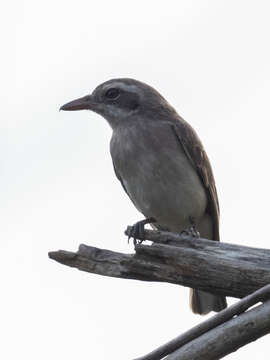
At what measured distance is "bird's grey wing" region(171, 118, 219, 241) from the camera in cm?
1062

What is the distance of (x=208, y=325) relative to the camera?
4734 millimetres

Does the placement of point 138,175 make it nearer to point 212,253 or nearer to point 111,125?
point 111,125

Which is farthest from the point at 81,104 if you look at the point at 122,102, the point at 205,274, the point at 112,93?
the point at 205,274

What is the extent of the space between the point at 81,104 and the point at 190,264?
5.84 metres

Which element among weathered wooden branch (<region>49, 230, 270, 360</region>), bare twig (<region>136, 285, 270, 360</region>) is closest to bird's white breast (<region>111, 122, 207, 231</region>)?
weathered wooden branch (<region>49, 230, 270, 360</region>)

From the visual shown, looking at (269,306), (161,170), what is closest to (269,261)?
(269,306)

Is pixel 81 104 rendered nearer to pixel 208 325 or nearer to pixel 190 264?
pixel 190 264

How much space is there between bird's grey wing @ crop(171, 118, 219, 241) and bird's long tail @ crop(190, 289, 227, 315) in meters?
1.33

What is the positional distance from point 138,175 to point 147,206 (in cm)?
42

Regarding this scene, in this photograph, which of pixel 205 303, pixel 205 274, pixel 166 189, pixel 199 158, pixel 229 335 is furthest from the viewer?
A: pixel 199 158

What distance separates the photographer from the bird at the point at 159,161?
33.3ft

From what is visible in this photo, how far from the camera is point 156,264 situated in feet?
19.8

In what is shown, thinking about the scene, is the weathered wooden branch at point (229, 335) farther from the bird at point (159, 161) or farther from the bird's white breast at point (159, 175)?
the bird's white breast at point (159, 175)

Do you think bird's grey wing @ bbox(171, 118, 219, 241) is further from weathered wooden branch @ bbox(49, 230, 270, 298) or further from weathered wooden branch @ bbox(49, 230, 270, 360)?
weathered wooden branch @ bbox(49, 230, 270, 298)
